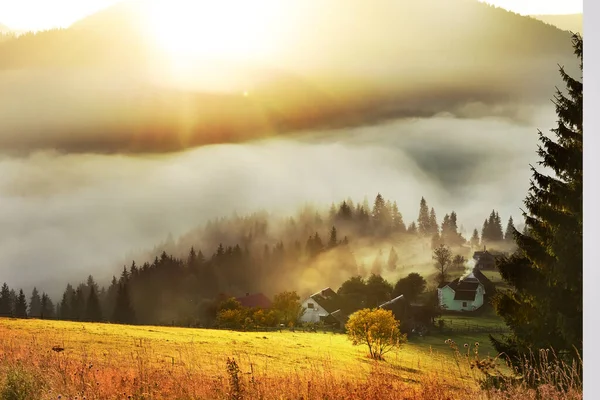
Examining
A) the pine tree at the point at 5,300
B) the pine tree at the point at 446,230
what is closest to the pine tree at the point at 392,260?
the pine tree at the point at 446,230

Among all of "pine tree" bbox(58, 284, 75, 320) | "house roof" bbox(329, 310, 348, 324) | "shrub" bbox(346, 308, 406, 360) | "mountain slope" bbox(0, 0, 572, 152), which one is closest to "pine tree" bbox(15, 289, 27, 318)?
"pine tree" bbox(58, 284, 75, 320)

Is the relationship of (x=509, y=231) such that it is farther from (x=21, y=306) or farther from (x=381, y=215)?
(x=21, y=306)

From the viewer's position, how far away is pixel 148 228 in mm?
8352

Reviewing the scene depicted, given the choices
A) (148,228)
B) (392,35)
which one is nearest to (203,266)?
(148,228)

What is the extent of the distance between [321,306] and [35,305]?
2.62 meters

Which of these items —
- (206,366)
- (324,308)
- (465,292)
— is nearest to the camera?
(206,366)

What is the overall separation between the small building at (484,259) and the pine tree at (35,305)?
402cm

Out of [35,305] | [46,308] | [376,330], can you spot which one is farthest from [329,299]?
[35,305]

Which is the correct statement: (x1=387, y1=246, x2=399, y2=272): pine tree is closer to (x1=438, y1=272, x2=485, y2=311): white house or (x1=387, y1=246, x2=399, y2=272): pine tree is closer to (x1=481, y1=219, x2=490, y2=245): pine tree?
(x1=438, y1=272, x2=485, y2=311): white house

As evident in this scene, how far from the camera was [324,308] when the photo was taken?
838 centimetres

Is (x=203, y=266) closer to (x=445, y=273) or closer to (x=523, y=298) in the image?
(x=445, y=273)

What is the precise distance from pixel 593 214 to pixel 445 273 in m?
1.44

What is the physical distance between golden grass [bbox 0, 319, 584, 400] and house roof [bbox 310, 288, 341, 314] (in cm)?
25

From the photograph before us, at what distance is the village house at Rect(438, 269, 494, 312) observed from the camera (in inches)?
333
